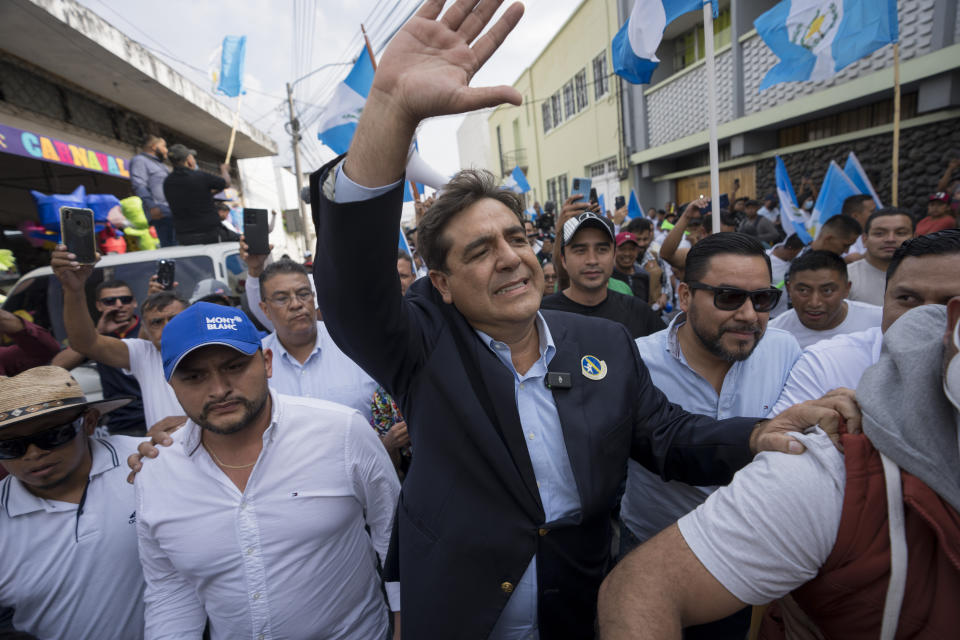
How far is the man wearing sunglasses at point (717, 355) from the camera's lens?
1950 millimetres

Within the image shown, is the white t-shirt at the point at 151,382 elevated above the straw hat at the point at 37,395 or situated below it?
below

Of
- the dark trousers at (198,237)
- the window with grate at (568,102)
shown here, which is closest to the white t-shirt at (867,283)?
the dark trousers at (198,237)

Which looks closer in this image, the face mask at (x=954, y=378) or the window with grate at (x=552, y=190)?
the face mask at (x=954, y=378)

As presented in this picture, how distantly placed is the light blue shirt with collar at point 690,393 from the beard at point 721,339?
58 mm

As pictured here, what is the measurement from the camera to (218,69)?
9328 millimetres

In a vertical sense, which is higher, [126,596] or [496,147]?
[496,147]

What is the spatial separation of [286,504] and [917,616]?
67.2 inches

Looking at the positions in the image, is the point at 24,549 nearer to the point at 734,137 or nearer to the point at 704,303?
the point at 704,303

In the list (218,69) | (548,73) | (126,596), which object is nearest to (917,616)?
(126,596)

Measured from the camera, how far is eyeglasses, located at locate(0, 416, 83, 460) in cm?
175

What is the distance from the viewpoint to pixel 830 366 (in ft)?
5.74

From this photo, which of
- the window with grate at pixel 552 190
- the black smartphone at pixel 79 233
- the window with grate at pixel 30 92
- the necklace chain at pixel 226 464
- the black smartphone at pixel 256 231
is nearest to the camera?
the necklace chain at pixel 226 464

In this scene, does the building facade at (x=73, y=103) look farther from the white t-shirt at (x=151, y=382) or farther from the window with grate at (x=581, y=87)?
the window with grate at (x=581, y=87)

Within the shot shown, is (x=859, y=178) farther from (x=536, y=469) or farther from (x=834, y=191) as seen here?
(x=536, y=469)
